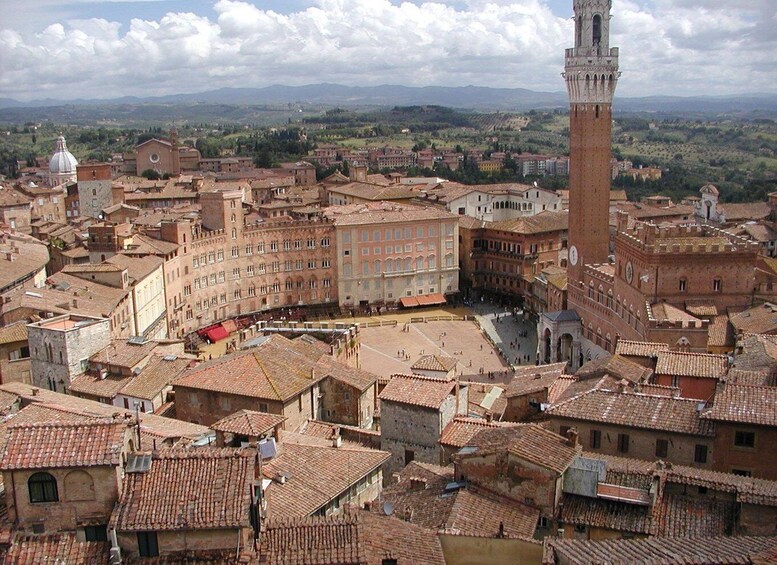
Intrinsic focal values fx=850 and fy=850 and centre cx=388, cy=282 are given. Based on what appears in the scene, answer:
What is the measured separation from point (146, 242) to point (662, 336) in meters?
37.0

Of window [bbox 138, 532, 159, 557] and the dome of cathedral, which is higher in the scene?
the dome of cathedral

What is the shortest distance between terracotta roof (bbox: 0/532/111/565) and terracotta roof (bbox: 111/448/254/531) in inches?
21.6

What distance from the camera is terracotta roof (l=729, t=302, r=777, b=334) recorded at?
4062 centimetres

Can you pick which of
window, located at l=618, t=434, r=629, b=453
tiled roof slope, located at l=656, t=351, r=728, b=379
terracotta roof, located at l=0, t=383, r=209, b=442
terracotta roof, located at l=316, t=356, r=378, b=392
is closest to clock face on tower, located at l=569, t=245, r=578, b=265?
terracotta roof, located at l=316, t=356, r=378, b=392

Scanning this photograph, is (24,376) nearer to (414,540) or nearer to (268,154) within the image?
(414,540)

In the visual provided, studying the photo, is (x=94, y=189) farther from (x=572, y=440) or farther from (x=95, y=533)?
(x=95, y=533)

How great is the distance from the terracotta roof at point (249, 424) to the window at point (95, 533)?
337 inches

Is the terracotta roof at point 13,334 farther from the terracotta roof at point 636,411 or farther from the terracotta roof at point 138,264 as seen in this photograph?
the terracotta roof at point 636,411

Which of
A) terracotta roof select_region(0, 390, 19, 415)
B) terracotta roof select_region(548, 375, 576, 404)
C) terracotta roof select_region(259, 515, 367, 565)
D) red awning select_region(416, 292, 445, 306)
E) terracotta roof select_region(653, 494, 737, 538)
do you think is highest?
terracotta roof select_region(259, 515, 367, 565)

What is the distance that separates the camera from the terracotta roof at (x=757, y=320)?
4062cm

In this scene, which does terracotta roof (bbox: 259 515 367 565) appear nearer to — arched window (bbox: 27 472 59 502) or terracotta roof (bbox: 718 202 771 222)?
arched window (bbox: 27 472 59 502)

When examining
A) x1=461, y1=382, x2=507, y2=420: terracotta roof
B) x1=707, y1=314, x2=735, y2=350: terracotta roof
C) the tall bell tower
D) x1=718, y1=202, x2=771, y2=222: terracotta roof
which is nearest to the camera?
x1=461, y1=382, x2=507, y2=420: terracotta roof

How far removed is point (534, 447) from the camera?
17.9 metres

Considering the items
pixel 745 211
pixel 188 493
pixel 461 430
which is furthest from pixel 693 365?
pixel 745 211
